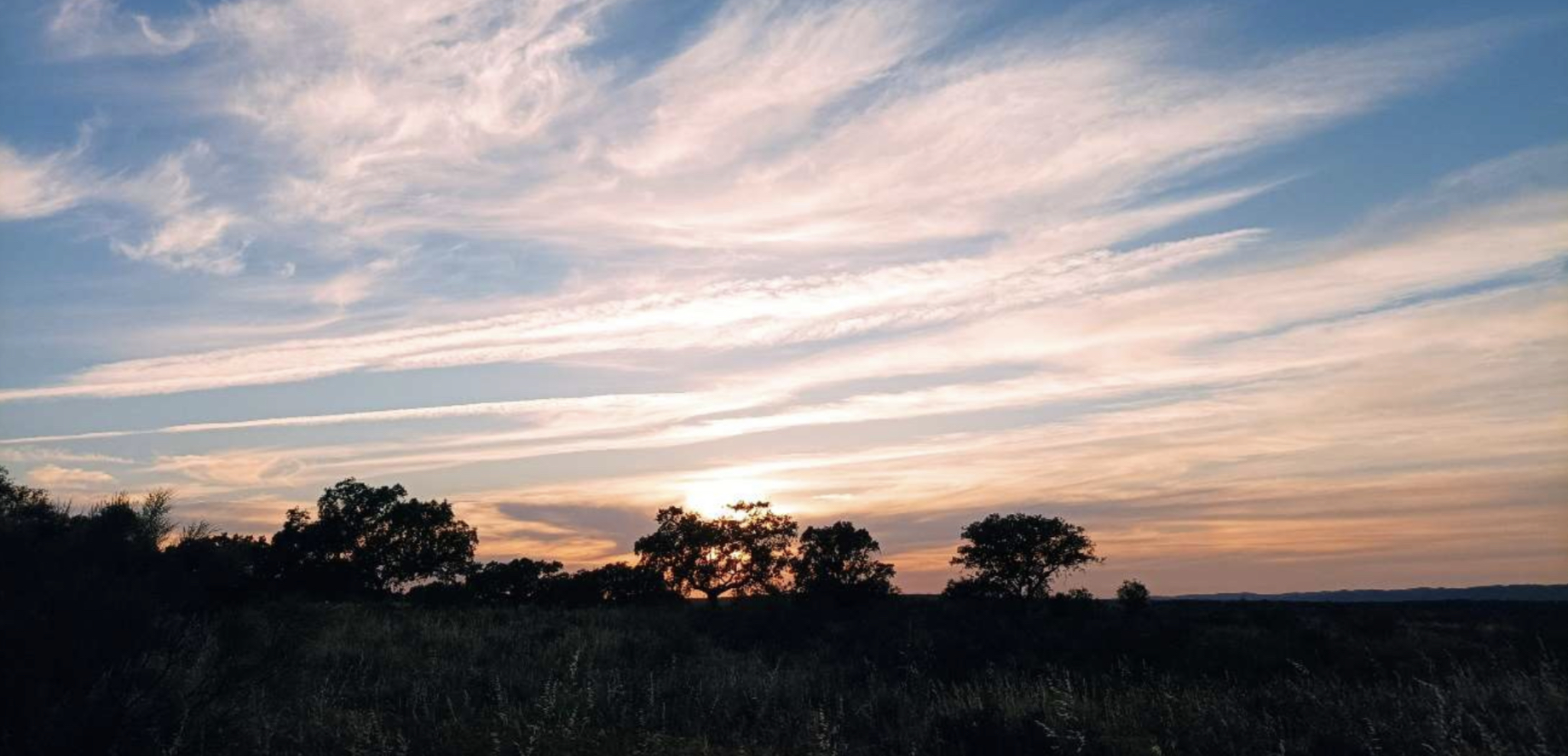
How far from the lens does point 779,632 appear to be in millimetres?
30750

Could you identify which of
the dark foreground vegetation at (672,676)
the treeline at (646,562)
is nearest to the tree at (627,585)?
the treeline at (646,562)

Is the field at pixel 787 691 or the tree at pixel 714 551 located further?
the tree at pixel 714 551

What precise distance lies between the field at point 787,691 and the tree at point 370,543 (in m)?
21.2

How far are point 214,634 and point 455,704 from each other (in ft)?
11.9

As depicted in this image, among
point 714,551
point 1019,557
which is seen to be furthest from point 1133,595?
point 714,551

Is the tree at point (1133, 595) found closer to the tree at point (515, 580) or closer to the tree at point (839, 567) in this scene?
the tree at point (839, 567)

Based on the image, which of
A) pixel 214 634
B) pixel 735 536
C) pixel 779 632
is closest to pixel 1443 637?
pixel 779 632

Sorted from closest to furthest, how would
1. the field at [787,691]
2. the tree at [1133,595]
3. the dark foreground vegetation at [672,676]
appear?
the dark foreground vegetation at [672,676] < the field at [787,691] < the tree at [1133,595]

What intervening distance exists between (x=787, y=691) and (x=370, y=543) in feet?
132

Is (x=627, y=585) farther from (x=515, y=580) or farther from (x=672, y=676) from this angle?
(x=672, y=676)

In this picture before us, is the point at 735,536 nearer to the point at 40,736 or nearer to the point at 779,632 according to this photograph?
the point at 779,632

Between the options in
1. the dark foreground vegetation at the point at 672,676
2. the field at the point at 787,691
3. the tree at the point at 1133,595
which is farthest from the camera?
the tree at the point at 1133,595

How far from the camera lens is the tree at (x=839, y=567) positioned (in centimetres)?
4356

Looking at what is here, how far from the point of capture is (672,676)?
63.0 feet
